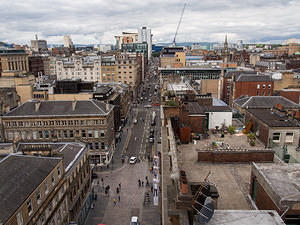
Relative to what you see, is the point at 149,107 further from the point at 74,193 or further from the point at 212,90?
the point at 74,193

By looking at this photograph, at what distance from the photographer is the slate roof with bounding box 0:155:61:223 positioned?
24.2 metres

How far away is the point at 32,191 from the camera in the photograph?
26953 mm

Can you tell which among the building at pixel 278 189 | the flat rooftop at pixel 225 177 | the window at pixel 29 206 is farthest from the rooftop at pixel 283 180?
the window at pixel 29 206

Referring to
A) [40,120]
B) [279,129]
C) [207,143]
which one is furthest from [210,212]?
[40,120]

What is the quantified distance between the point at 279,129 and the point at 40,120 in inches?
2039

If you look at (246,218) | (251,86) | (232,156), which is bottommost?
(251,86)

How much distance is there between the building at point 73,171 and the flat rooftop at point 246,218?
25.8 m

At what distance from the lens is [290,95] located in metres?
82.2

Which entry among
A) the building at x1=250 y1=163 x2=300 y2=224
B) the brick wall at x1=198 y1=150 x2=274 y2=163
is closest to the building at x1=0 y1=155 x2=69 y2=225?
the brick wall at x1=198 y1=150 x2=274 y2=163

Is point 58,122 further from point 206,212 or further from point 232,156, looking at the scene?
point 206,212

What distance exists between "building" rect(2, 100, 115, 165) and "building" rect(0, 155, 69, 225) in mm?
28679

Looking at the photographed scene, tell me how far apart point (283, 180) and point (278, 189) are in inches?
52.8

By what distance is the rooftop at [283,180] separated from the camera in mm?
14641

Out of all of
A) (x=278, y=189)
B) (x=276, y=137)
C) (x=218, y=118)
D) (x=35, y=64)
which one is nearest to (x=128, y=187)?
(x=218, y=118)
